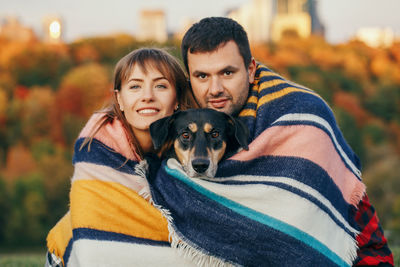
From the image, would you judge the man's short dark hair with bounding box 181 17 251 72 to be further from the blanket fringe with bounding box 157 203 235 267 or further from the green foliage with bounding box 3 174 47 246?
the green foliage with bounding box 3 174 47 246

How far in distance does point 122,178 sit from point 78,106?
65.4 m

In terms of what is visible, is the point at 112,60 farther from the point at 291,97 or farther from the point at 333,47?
the point at 291,97

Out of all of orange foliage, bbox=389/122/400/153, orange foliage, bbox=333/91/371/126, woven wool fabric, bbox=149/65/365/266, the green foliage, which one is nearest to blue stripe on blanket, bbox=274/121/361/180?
woven wool fabric, bbox=149/65/365/266

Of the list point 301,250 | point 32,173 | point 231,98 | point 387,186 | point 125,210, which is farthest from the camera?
point 32,173

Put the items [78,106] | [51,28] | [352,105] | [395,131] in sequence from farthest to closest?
[51,28] → [78,106] → [395,131] → [352,105]

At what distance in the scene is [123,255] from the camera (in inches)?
159

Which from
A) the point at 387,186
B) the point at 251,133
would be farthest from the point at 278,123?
Answer: the point at 387,186

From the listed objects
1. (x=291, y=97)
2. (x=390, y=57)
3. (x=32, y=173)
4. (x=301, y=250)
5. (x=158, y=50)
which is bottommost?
(x=32, y=173)

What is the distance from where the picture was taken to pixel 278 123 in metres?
4.18

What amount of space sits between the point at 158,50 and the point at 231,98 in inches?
37.1

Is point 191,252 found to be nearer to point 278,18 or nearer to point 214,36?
point 214,36

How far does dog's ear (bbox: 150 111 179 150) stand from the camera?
445 centimetres

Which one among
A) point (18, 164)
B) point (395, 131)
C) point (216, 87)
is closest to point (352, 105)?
point (395, 131)

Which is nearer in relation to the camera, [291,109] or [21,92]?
[291,109]
